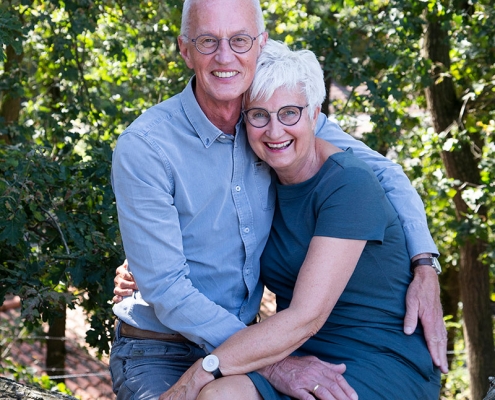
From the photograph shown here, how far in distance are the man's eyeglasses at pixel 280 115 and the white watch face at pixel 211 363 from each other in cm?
79

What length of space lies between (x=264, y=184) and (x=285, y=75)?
425 mm

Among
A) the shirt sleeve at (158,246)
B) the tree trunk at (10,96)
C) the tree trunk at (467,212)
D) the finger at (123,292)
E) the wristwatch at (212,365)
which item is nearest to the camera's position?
the wristwatch at (212,365)

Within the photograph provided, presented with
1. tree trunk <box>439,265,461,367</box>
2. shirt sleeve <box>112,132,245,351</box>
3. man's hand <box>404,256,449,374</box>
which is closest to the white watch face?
shirt sleeve <box>112,132,245,351</box>

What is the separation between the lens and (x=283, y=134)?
95.6 inches

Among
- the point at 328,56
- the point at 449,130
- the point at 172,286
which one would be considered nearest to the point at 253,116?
the point at 172,286

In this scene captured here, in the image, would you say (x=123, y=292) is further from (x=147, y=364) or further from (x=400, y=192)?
(x=400, y=192)

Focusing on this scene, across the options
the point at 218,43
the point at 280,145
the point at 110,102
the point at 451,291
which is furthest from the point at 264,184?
the point at 451,291

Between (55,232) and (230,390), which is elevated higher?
(55,232)

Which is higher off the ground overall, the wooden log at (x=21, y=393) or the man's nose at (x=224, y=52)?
the man's nose at (x=224, y=52)

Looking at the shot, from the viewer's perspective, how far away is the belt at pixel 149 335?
101 inches

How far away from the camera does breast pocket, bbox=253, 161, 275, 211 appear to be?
260cm

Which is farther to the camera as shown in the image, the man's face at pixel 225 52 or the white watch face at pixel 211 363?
the man's face at pixel 225 52

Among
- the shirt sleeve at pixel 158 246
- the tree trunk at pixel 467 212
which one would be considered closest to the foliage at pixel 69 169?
the shirt sleeve at pixel 158 246

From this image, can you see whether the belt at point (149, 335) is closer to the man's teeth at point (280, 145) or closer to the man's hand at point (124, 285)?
the man's hand at point (124, 285)
